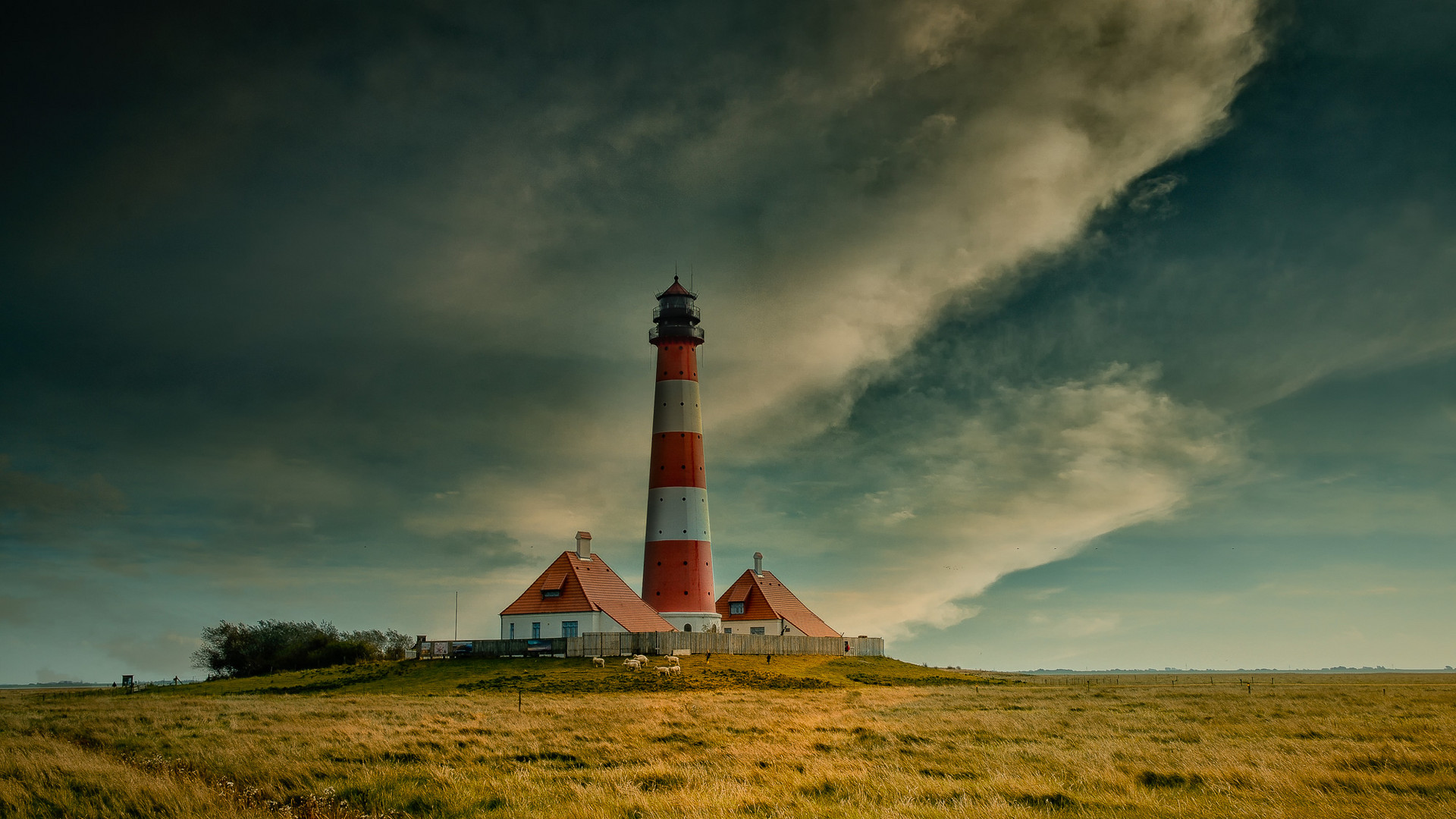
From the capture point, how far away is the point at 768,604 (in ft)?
245

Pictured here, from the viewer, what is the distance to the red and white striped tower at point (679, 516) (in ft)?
208

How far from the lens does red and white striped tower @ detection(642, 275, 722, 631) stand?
63.4 meters

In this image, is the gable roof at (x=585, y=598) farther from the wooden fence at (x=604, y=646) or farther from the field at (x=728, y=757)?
the field at (x=728, y=757)

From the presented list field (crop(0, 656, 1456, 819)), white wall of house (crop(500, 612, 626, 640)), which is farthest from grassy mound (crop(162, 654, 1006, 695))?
white wall of house (crop(500, 612, 626, 640))

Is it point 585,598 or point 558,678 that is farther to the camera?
point 585,598

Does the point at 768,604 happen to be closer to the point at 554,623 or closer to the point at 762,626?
the point at 762,626

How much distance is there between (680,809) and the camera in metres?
12.1

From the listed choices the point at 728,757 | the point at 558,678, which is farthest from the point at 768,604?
the point at 728,757

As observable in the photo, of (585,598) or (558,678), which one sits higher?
(585,598)

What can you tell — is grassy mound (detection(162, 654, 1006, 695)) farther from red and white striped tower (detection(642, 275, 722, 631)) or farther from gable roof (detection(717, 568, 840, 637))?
gable roof (detection(717, 568, 840, 637))

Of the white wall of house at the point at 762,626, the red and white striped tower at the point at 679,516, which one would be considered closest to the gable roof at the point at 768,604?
the white wall of house at the point at 762,626

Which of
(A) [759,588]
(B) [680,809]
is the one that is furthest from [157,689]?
(B) [680,809]

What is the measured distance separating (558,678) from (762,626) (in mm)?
31663

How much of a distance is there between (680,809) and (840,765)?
525cm
